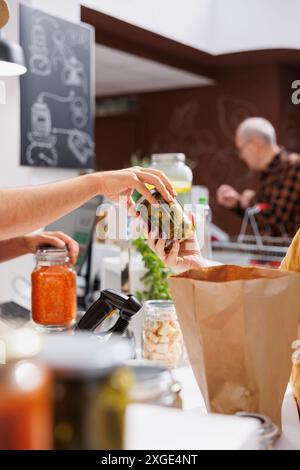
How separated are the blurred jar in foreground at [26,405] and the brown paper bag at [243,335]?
41 cm

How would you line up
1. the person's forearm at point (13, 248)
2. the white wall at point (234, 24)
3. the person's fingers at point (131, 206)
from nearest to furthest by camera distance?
the person's fingers at point (131, 206) → the person's forearm at point (13, 248) → the white wall at point (234, 24)

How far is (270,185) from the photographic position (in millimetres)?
3994

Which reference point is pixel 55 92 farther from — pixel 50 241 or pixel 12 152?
pixel 50 241

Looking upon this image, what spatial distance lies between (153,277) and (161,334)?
41cm

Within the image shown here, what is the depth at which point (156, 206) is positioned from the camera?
3.95 feet

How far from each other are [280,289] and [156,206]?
0.39 meters

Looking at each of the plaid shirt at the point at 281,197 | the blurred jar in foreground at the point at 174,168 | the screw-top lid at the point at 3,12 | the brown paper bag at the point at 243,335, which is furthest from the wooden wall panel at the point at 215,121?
the brown paper bag at the point at 243,335

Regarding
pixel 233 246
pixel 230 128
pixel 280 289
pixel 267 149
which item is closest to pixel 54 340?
pixel 280 289

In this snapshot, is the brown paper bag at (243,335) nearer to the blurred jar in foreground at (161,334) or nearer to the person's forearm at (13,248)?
the blurred jar in foreground at (161,334)

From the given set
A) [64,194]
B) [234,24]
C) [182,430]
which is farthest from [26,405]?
[234,24]

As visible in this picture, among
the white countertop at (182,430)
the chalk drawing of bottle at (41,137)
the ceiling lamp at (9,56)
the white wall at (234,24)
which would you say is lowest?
the white countertop at (182,430)

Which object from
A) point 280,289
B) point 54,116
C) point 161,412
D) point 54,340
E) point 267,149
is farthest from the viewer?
point 267,149

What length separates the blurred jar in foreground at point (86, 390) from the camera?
0.51 m
